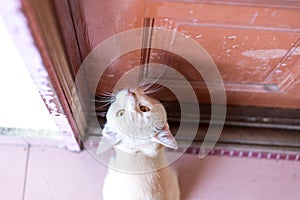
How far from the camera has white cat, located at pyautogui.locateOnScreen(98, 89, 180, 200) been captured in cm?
81

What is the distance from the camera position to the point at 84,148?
3.61 ft

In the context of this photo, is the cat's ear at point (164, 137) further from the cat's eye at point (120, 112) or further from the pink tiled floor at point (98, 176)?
the pink tiled floor at point (98, 176)

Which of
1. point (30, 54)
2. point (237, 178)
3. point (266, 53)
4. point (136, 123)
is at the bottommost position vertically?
point (237, 178)

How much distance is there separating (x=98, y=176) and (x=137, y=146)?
0.89ft

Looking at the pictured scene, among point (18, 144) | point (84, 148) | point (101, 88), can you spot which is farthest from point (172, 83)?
point (18, 144)

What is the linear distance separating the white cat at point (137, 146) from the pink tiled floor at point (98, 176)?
0.35ft

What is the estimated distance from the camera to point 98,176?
1.08 metres

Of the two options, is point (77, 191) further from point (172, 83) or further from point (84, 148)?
point (172, 83)

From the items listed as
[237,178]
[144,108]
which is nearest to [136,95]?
[144,108]

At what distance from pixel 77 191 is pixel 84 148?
0.12 meters

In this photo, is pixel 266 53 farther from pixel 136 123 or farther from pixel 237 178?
pixel 237 178

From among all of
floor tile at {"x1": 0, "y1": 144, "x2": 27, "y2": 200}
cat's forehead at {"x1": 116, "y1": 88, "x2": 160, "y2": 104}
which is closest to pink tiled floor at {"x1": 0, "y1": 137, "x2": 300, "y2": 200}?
floor tile at {"x1": 0, "y1": 144, "x2": 27, "y2": 200}

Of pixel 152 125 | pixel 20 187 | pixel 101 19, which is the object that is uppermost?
pixel 101 19

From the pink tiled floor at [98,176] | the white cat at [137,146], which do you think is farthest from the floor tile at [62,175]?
the white cat at [137,146]
